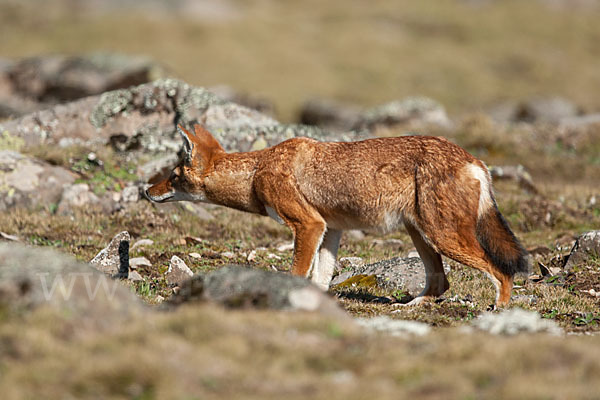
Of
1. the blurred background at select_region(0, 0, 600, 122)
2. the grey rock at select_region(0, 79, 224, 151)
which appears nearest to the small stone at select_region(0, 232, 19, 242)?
the grey rock at select_region(0, 79, 224, 151)

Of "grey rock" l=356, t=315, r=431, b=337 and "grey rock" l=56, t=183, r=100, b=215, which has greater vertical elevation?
"grey rock" l=356, t=315, r=431, b=337

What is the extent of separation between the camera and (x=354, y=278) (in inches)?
380

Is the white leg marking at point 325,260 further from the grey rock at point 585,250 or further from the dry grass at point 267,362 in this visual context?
the grey rock at point 585,250

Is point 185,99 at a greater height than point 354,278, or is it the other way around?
point 185,99

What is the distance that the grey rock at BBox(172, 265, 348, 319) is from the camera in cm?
565

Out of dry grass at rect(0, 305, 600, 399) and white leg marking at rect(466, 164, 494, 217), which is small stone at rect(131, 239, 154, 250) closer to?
white leg marking at rect(466, 164, 494, 217)

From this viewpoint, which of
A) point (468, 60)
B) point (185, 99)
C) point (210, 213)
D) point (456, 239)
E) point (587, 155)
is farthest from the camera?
point (468, 60)

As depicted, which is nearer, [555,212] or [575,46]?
[555,212]

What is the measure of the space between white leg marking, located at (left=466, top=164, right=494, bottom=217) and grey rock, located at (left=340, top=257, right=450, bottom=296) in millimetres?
1640

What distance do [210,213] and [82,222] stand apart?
2414 mm

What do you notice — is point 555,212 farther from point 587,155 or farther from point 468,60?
point 468,60

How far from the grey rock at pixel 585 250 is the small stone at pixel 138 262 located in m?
6.11

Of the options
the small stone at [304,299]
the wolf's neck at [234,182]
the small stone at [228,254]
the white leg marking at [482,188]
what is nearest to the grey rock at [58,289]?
the small stone at [304,299]

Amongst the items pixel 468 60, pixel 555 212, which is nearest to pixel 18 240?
pixel 555 212
